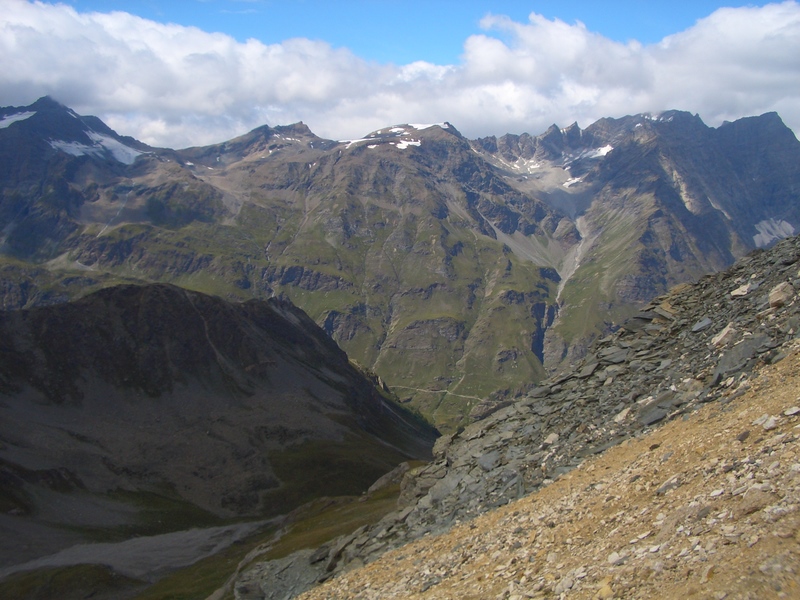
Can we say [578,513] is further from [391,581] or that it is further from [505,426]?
[505,426]

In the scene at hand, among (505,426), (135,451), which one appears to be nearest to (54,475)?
(135,451)

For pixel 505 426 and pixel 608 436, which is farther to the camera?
pixel 505 426

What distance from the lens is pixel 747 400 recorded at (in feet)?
91.6

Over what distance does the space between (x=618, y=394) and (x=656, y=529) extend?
16273mm

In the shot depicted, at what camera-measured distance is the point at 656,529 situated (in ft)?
68.9

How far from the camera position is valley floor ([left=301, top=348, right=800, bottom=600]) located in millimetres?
17062

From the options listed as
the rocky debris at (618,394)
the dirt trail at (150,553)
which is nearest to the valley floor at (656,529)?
the rocky debris at (618,394)

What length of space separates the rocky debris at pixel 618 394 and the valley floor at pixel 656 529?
176 cm

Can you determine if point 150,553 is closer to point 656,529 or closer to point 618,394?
point 618,394

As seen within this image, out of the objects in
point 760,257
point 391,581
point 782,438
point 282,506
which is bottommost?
point 282,506

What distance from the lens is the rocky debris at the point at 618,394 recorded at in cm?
3250

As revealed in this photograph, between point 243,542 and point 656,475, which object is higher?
point 656,475

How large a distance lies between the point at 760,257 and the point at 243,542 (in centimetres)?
12399

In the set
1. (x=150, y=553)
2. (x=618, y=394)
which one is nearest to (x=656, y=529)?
(x=618, y=394)
